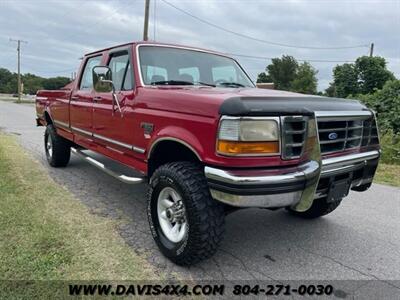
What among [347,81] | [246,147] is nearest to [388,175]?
[246,147]

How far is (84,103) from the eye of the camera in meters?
5.03

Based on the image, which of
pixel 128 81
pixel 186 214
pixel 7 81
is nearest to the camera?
pixel 186 214

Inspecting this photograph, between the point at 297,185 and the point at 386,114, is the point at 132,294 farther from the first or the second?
the point at 386,114

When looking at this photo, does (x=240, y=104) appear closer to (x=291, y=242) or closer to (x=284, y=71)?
(x=291, y=242)

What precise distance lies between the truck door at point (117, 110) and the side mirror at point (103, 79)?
95 mm

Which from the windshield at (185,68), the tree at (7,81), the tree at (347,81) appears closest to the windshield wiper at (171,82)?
the windshield at (185,68)

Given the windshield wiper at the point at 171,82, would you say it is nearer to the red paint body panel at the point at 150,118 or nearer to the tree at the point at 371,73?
the red paint body panel at the point at 150,118

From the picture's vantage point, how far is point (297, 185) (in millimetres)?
2691

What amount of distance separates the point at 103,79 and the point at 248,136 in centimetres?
227

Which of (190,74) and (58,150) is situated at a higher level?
(190,74)

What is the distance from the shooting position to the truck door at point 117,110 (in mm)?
3869

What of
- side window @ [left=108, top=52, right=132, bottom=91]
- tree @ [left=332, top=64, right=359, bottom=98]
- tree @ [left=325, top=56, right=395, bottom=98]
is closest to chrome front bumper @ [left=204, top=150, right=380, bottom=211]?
side window @ [left=108, top=52, right=132, bottom=91]

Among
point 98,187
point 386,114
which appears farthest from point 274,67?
point 98,187

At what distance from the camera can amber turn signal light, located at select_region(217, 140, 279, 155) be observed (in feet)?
8.51
